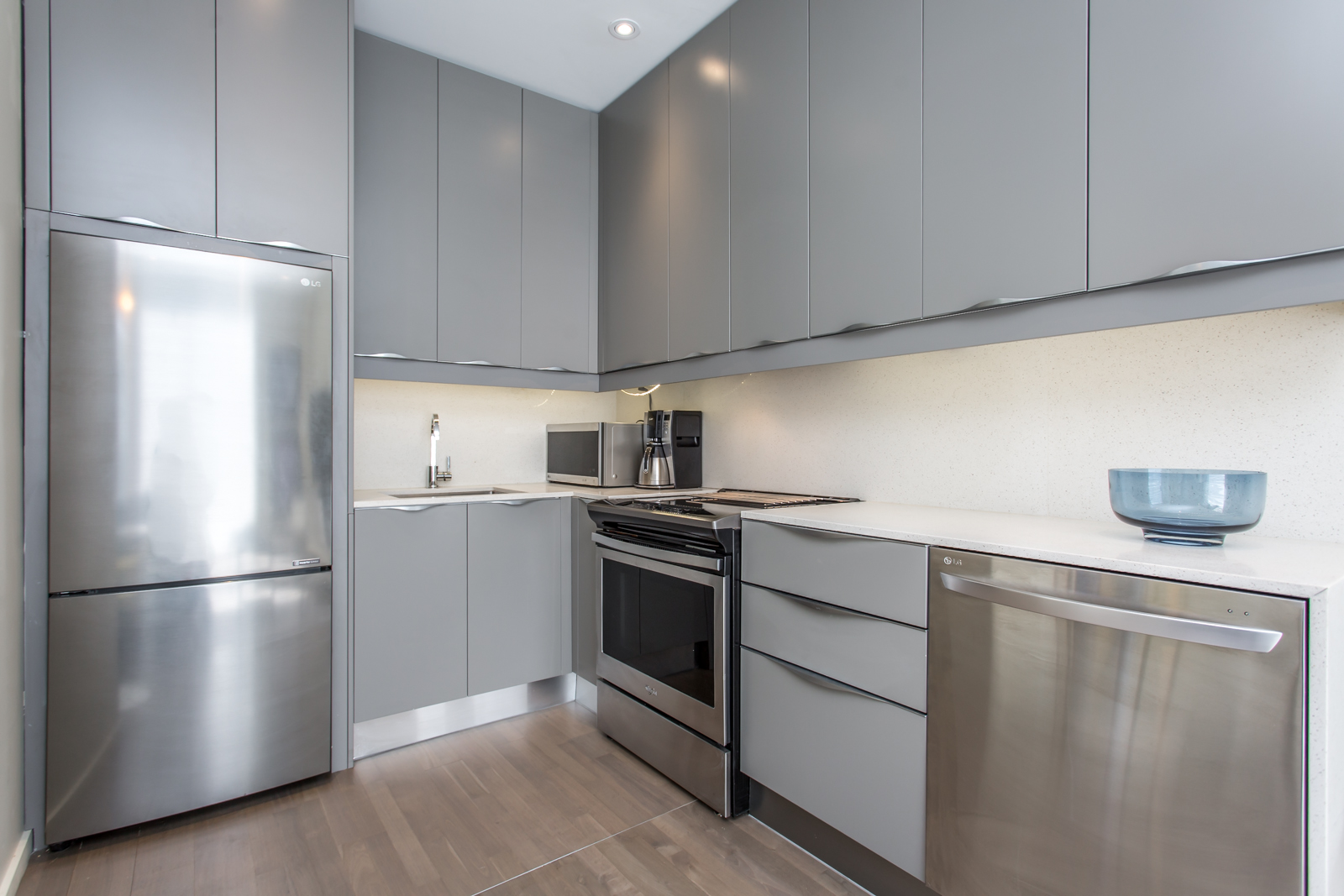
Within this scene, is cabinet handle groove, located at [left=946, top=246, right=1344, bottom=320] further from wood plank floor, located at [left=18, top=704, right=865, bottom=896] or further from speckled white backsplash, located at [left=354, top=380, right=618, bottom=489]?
speckled white backsplash, located at [left=354, top=380, right=618, bottom=489]

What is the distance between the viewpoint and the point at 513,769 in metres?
2.18

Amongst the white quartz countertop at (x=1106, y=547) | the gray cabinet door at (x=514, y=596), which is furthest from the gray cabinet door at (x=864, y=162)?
the gray cabinet door at (x=514, y=596)

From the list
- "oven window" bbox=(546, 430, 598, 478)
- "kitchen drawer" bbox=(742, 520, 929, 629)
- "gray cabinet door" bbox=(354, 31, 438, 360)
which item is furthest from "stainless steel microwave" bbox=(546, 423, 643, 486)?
"kitchen drawer" bbox=(742, 520, 929, 629)

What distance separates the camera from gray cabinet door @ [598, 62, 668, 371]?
2.61 metres

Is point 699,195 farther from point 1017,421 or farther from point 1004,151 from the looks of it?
point 1017,421

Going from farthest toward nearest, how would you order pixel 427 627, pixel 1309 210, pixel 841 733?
pixel 427 627
pixel 841 733
pixel 1309 210

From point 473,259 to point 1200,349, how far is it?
2.45 metres

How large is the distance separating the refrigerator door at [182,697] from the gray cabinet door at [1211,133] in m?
2.39

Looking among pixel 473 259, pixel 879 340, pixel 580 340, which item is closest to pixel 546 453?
pixel 580 340

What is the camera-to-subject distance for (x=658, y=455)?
283cm

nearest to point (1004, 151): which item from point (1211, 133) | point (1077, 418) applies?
point (1211, 133)

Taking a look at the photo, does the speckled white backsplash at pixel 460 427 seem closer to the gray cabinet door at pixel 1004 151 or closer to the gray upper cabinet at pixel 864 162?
the gray upper cabinet at pixel 864 162

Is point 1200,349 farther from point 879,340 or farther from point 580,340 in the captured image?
point 580,340

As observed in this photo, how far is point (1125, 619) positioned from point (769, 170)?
64.6 inches
